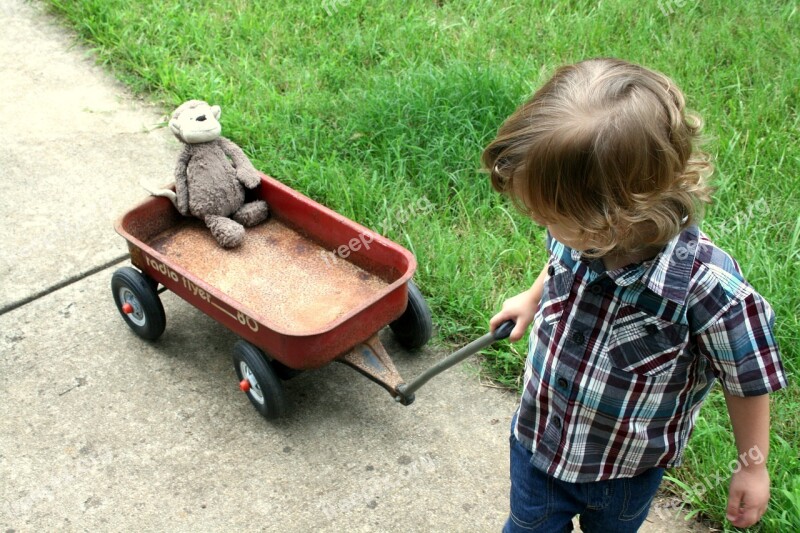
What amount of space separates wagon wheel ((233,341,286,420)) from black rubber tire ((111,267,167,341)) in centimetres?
37

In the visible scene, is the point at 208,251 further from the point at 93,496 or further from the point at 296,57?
the point at 296,57

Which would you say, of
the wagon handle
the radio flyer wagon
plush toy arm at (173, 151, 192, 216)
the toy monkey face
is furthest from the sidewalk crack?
the wagon handle

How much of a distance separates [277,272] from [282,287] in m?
0.08

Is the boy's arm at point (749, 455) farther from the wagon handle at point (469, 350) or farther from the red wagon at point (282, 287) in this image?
the red wagon at point (282, 287)

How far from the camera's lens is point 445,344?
297 centimetres

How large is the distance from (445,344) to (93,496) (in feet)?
3.90

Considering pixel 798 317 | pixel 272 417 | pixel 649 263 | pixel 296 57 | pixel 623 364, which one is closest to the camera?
pixel 649 263

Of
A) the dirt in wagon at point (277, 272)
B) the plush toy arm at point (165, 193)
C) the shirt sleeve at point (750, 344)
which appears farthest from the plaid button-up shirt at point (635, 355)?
the plush toy arm at point (165, 193)

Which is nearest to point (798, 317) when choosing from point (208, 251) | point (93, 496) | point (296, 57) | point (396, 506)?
point (396, 506)

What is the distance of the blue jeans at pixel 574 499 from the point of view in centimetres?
182

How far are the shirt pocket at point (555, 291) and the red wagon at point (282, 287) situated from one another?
0.81 meters

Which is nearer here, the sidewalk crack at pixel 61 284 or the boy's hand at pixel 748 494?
the boy's hand at pixel 748 494

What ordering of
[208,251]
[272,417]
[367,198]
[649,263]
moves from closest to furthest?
[649,263]
[272,417]
[208,251]
[367,198]

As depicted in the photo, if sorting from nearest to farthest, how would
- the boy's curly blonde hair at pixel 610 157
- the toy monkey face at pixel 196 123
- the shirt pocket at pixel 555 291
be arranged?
the boy's curly blonde hair at pixel 610 157, the shirt pocket at pixel 555 291, the toy monkey face at pixel 196 123
